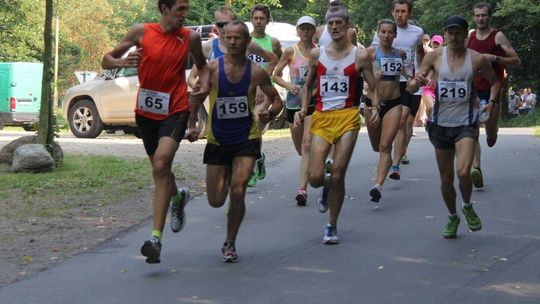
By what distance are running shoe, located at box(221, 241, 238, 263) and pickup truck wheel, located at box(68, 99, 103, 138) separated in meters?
16.7

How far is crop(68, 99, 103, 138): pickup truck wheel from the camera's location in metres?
24.6

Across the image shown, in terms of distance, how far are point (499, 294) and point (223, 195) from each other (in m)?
2.42

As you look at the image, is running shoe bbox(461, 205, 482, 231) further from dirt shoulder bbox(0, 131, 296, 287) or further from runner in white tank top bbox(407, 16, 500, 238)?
dirt shoulder bbox(0, 131, 296, 287)

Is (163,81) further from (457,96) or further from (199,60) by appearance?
(457,96)

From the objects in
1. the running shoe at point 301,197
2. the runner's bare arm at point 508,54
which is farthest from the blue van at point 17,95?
the runner's bare arm at point 508,54

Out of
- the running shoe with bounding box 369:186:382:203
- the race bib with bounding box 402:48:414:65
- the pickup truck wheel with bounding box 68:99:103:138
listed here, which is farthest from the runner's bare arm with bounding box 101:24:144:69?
the pickup truck wheel with bounding box 68:99:103:138

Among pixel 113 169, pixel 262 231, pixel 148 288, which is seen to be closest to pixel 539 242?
pixel 262 231

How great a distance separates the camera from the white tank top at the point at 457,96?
9086 millimetres

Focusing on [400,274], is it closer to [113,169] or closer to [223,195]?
[223,195]

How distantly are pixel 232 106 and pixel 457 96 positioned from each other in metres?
2.04

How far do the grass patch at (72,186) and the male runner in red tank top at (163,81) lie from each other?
313 cm

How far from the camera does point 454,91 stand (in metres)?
9.09

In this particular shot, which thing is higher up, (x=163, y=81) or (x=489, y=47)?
(x=489, y=47)

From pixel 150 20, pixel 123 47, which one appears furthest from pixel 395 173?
pixel 150 20
